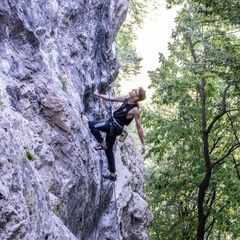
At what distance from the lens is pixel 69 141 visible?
7.18 metres

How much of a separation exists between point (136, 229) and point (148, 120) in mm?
4327

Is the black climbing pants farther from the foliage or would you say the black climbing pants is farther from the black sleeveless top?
the foliage

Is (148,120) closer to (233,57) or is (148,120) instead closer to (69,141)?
(233,57)

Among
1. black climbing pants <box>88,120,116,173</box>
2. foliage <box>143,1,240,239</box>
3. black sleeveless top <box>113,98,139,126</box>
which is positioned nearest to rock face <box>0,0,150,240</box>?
black climbing pants <box>88,120,116,173</box>

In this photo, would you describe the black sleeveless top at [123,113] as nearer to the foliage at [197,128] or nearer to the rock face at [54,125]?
the rock face at [54,125]

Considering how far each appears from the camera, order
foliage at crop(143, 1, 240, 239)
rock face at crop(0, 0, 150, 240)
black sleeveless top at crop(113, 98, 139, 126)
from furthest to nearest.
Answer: foliage at crop(143, 1, 240, 239) < black sleeveless top at crop(113, 98, 139, 126) < rock face at crop(0, 0, 150, 240)

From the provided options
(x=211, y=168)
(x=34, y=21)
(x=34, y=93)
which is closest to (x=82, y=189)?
(x=34, y=93)

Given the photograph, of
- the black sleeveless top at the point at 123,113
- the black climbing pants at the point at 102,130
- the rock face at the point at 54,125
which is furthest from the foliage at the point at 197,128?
the black sleeveless top at the point at 123,113

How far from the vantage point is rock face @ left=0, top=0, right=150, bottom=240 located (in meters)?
4.57

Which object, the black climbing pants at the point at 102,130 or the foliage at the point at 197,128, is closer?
the black climbing pants at the point at 102,130

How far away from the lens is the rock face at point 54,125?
4.57 metres

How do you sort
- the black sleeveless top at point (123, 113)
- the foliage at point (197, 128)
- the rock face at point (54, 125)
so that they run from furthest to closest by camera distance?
the foliage at point (197, 128), the black sleeveless top at point (123, 113), the rock face at point (54, 125)

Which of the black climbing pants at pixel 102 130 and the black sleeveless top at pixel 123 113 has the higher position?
the black sleeveless top at pixel 123 113

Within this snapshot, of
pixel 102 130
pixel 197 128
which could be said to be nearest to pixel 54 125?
pixel 102 130
